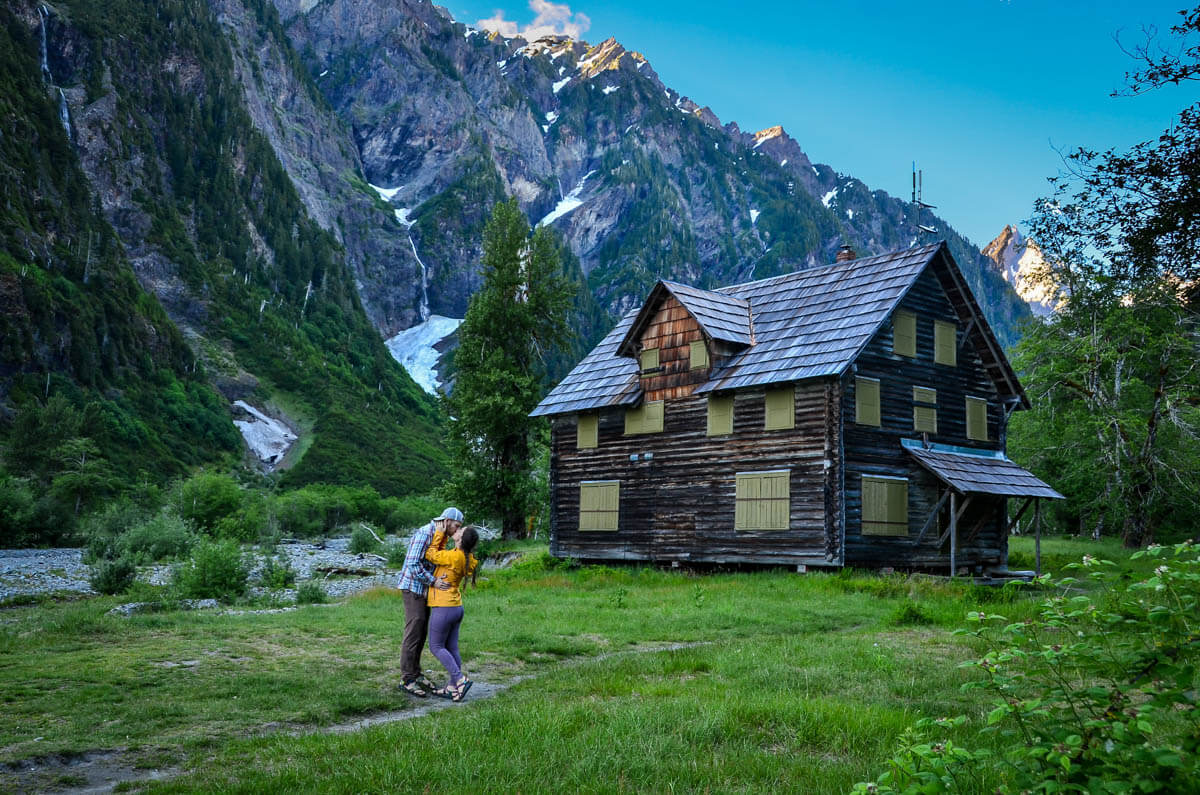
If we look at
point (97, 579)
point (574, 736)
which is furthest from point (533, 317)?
point (574, 736)

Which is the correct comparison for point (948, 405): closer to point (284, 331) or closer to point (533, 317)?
point (533, 317)

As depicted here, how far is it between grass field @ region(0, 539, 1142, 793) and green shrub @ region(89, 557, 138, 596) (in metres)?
7.82

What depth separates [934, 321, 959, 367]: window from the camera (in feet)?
96.7

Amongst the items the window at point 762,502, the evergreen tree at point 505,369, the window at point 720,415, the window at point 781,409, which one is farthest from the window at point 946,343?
the evergreen tree at point 505,369

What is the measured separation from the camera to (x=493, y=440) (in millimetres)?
42406

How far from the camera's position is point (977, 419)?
30.4 meters

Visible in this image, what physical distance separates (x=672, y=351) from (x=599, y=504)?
6232 millimetres

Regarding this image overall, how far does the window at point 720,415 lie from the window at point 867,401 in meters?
3.86

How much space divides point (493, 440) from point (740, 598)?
75.5 feet

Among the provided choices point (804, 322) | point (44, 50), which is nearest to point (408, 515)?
point (804, 322)

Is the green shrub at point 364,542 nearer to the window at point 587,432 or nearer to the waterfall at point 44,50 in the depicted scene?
the window at point 587,432

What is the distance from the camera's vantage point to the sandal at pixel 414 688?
34.4ft

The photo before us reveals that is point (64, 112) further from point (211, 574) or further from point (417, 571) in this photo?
point (417, 571)

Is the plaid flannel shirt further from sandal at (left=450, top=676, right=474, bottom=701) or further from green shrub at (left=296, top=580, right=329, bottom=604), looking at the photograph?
green shrub at (left=296, top=580, right=329, bottom=604)
